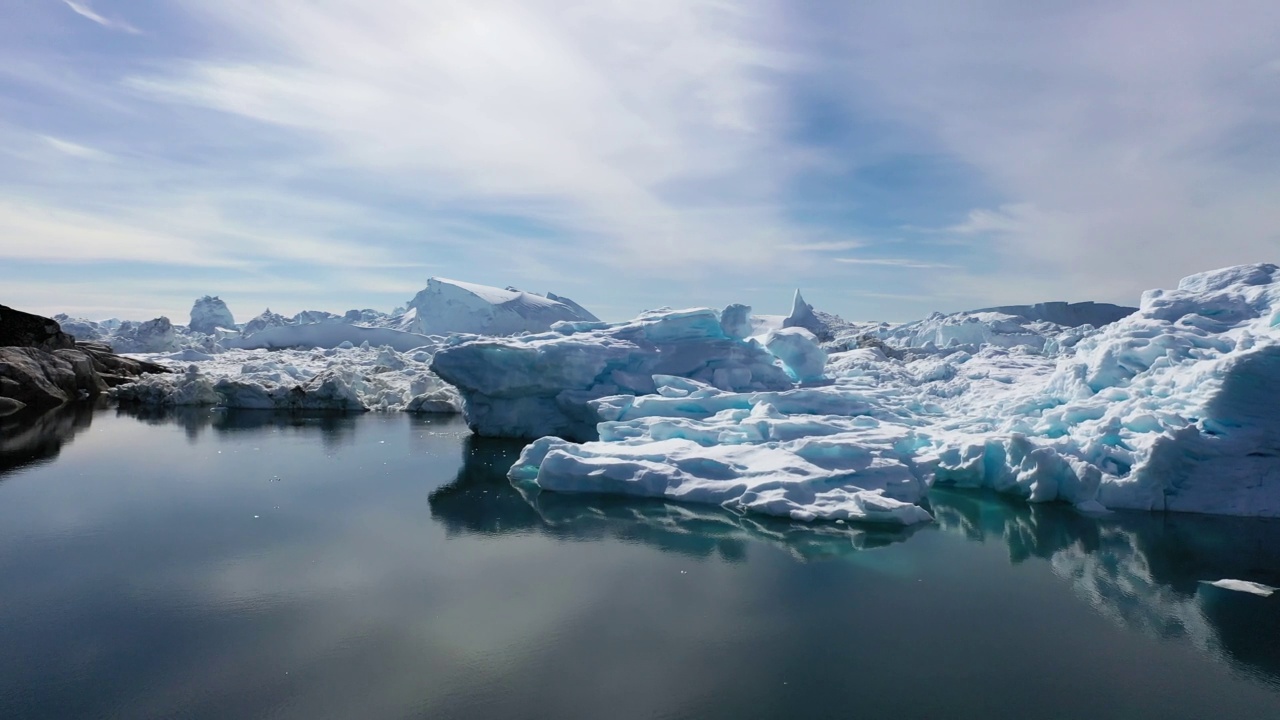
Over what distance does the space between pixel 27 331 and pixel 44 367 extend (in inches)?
107

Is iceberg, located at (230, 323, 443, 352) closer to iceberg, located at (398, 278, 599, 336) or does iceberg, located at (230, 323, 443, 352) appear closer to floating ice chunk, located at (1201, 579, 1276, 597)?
iceberg, located at (398, 278, 599, 336)

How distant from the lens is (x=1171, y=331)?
12641mm

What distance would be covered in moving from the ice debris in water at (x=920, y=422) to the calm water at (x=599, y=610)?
62cm

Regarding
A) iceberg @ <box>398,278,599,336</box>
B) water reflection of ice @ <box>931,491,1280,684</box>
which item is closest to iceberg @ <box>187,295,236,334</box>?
iceberg @ <box>398,278,599,336</box>

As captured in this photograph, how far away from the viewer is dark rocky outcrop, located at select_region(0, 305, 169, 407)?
2295 centimetres

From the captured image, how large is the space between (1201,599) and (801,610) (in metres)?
4.33

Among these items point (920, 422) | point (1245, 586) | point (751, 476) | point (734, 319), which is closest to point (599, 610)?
point (751, 476)

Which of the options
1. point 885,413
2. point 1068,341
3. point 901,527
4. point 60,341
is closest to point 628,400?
point 885,413

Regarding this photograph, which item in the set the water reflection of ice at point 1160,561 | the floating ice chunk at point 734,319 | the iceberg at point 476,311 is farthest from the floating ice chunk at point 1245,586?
the iceberg at point 476,311

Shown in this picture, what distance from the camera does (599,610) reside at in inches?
274

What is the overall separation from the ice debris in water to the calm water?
0.62 metres

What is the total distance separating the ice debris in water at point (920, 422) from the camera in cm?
1055

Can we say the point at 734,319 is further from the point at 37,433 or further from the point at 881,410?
the point at 37,433

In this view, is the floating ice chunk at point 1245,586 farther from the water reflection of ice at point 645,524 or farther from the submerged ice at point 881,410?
the water reflection of ice at point 645,524
